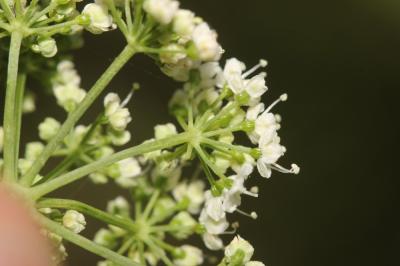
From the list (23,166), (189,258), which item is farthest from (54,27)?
(189,258)

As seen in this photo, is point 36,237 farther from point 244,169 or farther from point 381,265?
point 381,265

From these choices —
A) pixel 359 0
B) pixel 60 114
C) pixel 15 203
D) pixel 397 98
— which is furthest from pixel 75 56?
pixel 15 203

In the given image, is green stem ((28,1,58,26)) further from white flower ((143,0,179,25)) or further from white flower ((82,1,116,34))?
white flower ((143,0,179,25))

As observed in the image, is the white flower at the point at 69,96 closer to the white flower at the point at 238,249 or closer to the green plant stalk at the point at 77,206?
the green plant stalk at the point at 77,206

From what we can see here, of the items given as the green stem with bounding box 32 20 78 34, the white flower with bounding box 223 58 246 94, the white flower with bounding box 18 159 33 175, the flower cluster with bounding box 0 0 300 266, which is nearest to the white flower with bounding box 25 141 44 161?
the flower cluster with bounding box 0 0 300 266

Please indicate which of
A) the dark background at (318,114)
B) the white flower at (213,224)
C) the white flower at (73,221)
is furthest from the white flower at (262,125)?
the dark background at (318,114)
